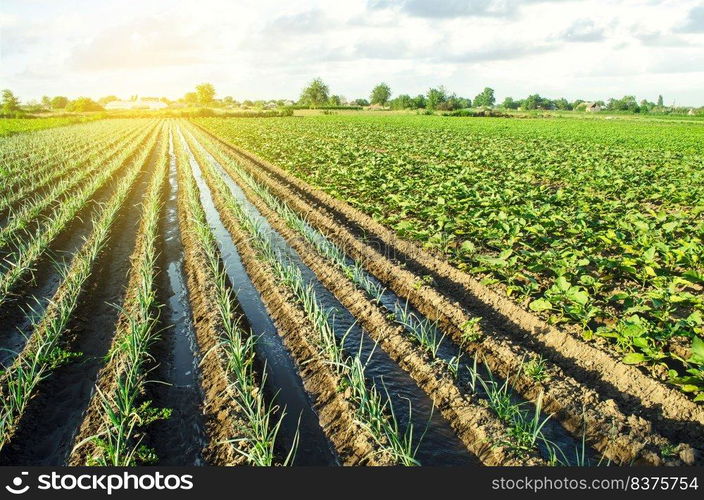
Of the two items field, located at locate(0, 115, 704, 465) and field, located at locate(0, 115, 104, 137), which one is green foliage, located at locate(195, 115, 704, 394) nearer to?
field, located at locate(0, 115, 704, 465)

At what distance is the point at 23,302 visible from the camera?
6.26m

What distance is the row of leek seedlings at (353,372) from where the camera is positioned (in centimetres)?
350

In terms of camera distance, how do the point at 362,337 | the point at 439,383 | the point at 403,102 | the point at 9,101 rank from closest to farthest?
the point at 439,383
the point at 362,337
the point at 9,101
the point at 403,102

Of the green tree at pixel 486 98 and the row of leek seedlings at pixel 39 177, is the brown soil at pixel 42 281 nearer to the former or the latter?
the row of leek seedlings at pixel 39 177

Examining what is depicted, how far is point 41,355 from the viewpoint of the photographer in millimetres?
4668

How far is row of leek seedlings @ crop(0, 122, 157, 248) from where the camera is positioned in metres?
8.86

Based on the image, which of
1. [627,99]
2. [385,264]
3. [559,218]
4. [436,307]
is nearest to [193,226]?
[385,264]

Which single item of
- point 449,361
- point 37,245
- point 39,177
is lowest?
point 449,361

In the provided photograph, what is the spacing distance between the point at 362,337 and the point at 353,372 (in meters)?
0.55

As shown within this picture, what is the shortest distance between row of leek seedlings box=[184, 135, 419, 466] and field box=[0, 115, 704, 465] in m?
0.03

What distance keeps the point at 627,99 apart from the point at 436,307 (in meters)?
139

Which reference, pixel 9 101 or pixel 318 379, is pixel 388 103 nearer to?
pixel 9 101

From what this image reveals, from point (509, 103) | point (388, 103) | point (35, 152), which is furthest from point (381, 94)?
point (35, 152)

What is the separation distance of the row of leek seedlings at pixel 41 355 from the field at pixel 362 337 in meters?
0.03
